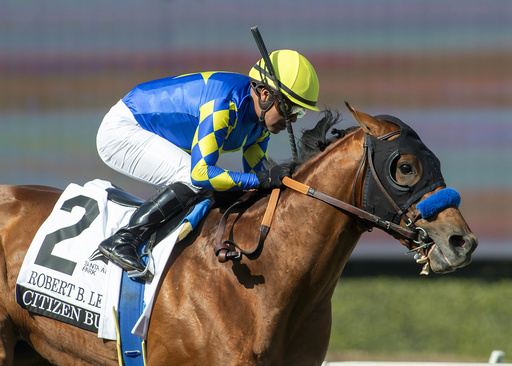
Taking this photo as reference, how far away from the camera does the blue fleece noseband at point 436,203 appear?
→ 2.47m

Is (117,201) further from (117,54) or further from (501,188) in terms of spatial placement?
(501,188)

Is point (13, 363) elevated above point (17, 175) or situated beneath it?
situated beneath

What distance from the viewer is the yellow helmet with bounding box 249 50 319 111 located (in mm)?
2949

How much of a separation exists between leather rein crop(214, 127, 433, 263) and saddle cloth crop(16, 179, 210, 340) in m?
0.20

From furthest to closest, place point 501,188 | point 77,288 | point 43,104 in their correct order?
point 43,104 < point 501,188 < point 77,288

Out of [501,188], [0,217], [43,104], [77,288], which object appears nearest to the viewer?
[77,288]

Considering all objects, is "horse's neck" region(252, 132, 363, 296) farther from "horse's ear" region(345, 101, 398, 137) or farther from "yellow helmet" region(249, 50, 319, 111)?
"yellow helmet" region(249, 50, 319, 111)

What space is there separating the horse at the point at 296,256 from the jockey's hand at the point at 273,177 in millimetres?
45

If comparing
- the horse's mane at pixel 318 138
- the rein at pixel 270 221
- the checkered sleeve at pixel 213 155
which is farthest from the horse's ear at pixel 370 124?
the checkered sleeve at pixel 213 155

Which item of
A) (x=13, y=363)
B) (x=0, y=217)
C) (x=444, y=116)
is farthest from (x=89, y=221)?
(x=444, y=116)

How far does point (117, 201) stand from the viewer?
3.16m

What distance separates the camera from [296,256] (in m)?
2.71

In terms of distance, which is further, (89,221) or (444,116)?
(444,116)

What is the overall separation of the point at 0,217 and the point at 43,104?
119 inches
